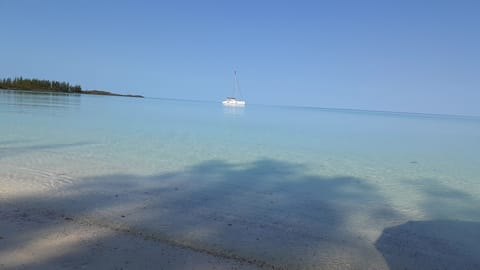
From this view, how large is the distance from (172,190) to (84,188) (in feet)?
6.19

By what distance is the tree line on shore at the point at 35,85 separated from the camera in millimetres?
115562

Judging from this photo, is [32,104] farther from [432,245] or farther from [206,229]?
[432,245]

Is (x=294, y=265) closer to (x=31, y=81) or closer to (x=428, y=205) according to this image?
(x=428, y=205)

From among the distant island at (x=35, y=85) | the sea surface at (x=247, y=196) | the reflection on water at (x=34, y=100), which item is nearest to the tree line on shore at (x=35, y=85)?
the distant island at (x=35, y=85)

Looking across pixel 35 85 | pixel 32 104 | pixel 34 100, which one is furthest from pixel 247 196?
pixel 35 85

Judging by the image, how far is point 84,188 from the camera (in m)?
7.76

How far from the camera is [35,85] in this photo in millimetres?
124438

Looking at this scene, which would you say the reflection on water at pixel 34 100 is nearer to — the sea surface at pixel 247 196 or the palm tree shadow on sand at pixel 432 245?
the sea surface at pixel 247 196

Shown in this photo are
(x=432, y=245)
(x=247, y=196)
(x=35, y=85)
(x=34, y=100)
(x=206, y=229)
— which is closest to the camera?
(x=206, y=229)

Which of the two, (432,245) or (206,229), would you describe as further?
(432,245)

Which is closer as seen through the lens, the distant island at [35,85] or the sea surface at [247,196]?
the sea surface at [247,196]

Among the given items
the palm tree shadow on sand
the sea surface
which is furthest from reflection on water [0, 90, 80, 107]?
the palm tree shadow on sand

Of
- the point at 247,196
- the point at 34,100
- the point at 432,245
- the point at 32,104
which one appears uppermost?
the point at 34,100

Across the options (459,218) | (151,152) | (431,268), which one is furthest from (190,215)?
(151,152)
